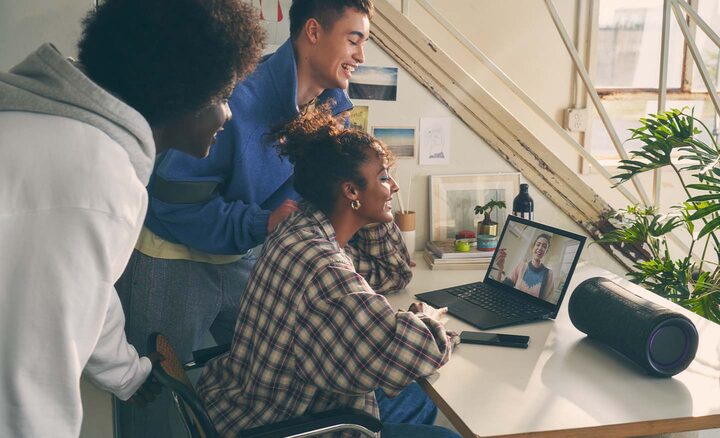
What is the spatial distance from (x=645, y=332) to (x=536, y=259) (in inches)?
19.5

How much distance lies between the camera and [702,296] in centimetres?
199

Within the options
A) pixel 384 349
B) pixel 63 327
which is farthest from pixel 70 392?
pixel 384 349

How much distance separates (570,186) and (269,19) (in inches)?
46.2

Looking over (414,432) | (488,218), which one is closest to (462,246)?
(488,218)

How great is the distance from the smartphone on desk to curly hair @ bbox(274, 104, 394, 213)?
44 centimetres

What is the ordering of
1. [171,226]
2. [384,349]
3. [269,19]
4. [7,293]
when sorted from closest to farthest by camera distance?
[7,293] < [384,349] < [171,226] < [269,19]

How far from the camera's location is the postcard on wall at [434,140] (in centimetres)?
245

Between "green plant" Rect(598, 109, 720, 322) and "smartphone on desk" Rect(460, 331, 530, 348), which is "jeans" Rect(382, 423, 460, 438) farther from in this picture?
"green plant" Rect(598, 109, 720, 322)

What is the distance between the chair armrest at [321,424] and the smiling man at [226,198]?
1.90 ft

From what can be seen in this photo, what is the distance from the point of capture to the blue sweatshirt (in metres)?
1.82

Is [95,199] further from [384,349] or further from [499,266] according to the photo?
[499,266]

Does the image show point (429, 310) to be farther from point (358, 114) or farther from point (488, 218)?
point (358, 114)

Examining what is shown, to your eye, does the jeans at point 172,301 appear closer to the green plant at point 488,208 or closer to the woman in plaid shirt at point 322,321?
the woman in plaid shirt at point 322,321

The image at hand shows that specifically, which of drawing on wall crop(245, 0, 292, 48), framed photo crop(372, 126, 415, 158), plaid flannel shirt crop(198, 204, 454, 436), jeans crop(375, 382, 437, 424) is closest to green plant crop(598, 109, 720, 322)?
framed photo crop(372, 126, 415, 158)
